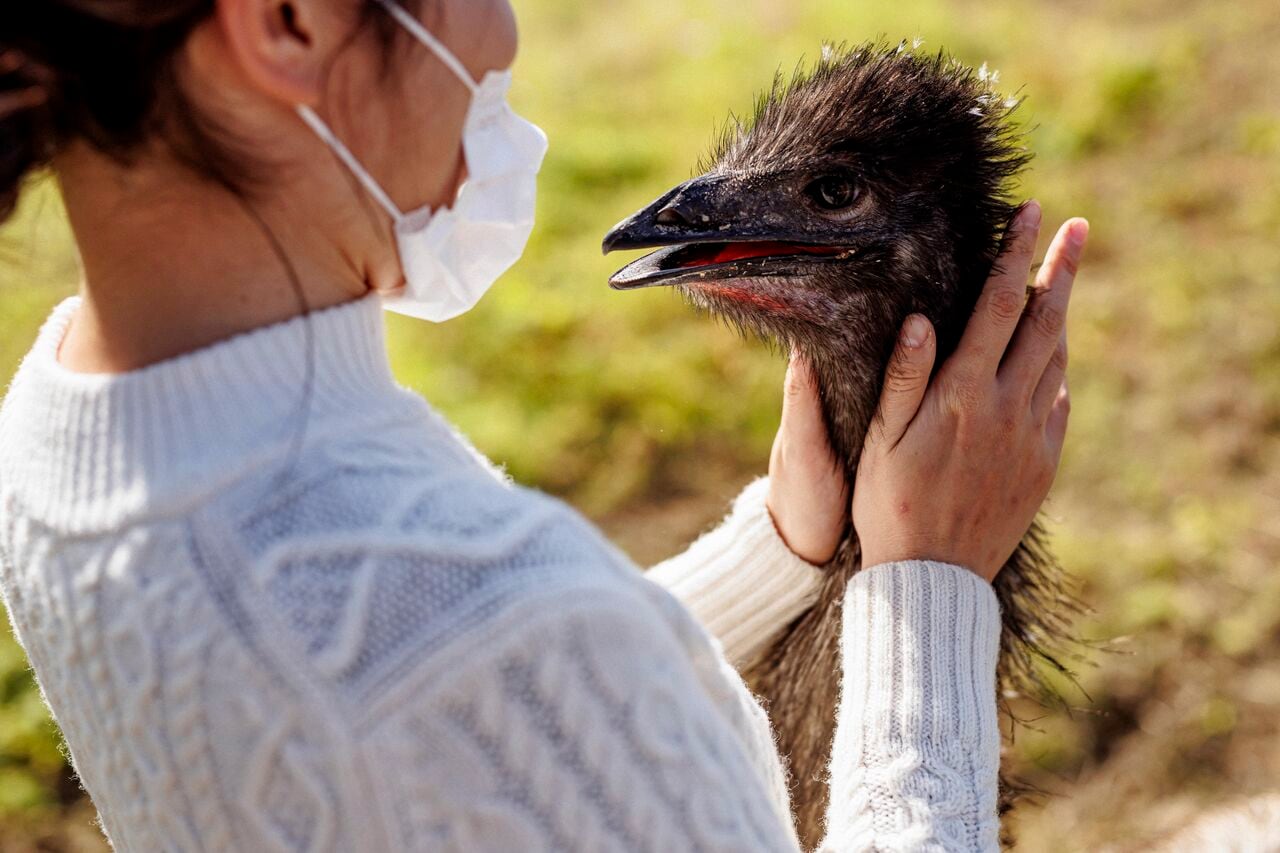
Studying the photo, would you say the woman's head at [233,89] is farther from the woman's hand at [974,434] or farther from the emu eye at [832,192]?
the emu eye at [832,192]

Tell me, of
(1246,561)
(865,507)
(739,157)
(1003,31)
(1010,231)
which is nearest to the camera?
(865,507)

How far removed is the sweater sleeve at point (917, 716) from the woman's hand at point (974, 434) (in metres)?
0.07

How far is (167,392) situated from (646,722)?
0.47 metres

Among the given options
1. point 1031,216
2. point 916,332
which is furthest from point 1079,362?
point 916,332

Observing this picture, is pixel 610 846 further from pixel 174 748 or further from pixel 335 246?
pixel 335 246

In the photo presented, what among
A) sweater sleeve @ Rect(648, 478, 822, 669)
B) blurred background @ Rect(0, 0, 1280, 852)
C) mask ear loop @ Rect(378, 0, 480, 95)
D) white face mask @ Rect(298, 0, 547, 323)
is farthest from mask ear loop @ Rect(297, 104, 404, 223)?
sweater sleeve @ Rect(648, 478, 822, 669)

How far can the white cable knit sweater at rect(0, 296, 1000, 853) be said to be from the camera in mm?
1044

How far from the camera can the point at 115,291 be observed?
1.15 meters

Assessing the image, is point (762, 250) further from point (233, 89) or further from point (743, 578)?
point (233, 89)

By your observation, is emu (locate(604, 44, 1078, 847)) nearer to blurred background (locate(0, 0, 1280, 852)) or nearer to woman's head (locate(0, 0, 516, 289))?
blurred background (locate(0, 0, 1280, 852))

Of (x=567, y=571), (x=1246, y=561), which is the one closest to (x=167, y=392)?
(x=567, y=571)

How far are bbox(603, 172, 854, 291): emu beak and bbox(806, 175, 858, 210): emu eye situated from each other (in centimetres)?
4

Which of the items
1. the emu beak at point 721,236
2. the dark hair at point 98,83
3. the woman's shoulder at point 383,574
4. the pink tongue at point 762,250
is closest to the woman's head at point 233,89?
the dark hair at point 98,83

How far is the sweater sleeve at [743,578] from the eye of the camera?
2072 millimetres
